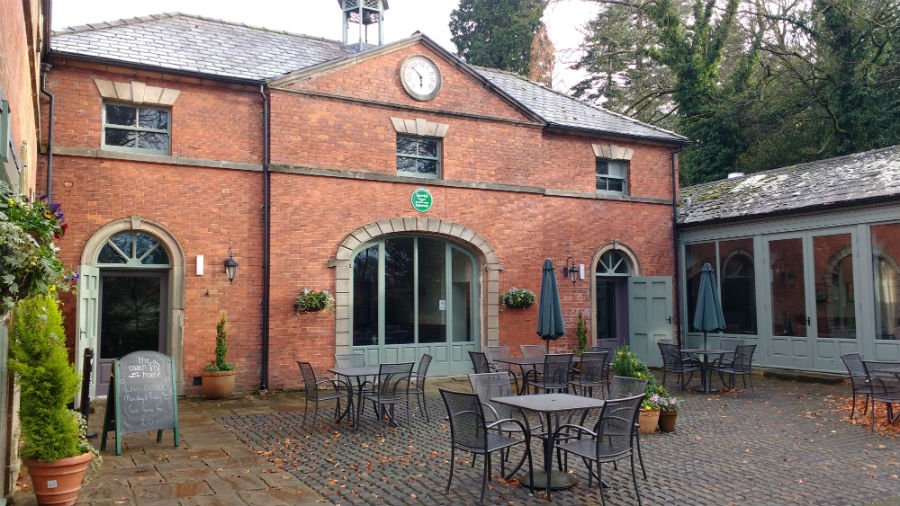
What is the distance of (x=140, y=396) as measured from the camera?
7.56 meters

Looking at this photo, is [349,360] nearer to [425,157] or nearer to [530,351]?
[530,351]

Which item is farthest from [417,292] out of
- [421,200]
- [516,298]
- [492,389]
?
[492,389]

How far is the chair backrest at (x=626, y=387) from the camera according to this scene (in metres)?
7.04

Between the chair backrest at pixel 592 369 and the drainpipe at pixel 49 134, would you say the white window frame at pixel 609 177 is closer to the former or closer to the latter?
the chair backrest at pixel 592 369

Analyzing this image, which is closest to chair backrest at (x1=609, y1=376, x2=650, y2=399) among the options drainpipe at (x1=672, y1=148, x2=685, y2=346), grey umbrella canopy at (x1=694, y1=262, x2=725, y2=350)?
grey umbrella canopy at (x1=694, y1=262, x2=725, y2=350)

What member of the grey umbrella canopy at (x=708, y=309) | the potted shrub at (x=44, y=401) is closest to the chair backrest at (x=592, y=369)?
the grey umbrella canopy at (x=708, y=309)

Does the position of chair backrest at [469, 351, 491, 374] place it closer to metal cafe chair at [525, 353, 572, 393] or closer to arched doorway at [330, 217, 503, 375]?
metal cafe chair at [525, 353, 572, 393]

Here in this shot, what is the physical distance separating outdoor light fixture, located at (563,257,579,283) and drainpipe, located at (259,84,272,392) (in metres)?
6.56

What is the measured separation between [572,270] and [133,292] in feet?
28.9

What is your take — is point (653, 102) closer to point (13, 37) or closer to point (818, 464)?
point (818, 464)

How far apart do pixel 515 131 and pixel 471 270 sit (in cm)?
309

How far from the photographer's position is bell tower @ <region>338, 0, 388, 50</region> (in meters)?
15.1

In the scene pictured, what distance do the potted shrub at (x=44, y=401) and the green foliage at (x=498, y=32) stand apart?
25960mm

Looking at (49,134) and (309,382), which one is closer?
(309,382)
